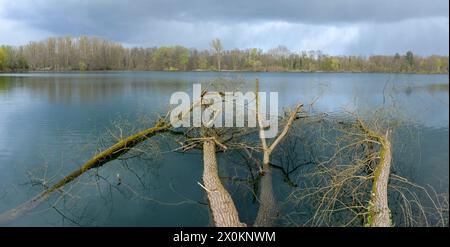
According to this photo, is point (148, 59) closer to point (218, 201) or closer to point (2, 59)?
point (2, 59)

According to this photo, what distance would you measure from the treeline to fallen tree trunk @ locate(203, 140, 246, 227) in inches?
2606

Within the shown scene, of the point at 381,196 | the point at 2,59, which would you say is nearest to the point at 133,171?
the point at 381,196

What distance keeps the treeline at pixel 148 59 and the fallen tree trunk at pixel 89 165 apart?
63.2 meters

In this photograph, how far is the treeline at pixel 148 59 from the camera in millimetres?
77812

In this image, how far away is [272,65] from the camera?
86.6m

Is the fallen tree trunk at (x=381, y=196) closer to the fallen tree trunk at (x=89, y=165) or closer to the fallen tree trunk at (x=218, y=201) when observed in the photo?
the fallen tree trunk at (x=218, y=201)

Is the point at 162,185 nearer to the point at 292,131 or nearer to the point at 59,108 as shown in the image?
the point at 292,131

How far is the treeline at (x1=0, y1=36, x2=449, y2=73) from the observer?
7781 cm

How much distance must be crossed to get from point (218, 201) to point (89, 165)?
477 cm

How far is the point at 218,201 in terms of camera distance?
743 cm

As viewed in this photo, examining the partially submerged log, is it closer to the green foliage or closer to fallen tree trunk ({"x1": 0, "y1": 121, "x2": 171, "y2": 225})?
fallen tree trunk ({"x1": 0, "y1": 121, "x2": 171, "y2": 225})

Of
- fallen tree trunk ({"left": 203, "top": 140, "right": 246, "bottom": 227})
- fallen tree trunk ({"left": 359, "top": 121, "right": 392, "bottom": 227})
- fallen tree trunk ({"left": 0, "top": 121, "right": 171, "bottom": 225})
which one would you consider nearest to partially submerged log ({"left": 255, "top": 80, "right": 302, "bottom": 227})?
fallen tree trunk ({"left": 203, "top": 140, "right": 246, "bottom": 227})

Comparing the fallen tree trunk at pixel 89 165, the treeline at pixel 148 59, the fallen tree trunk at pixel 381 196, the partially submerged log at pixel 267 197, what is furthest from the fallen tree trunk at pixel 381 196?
the treeline at pixel 148 59

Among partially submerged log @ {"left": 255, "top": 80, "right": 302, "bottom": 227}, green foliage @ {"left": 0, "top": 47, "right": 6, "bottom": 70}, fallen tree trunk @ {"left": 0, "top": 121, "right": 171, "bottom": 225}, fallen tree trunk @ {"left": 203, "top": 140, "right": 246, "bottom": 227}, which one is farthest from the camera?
green foliage @ {"left": 0, "top": 47, "right": 6, "bottom": 70}
